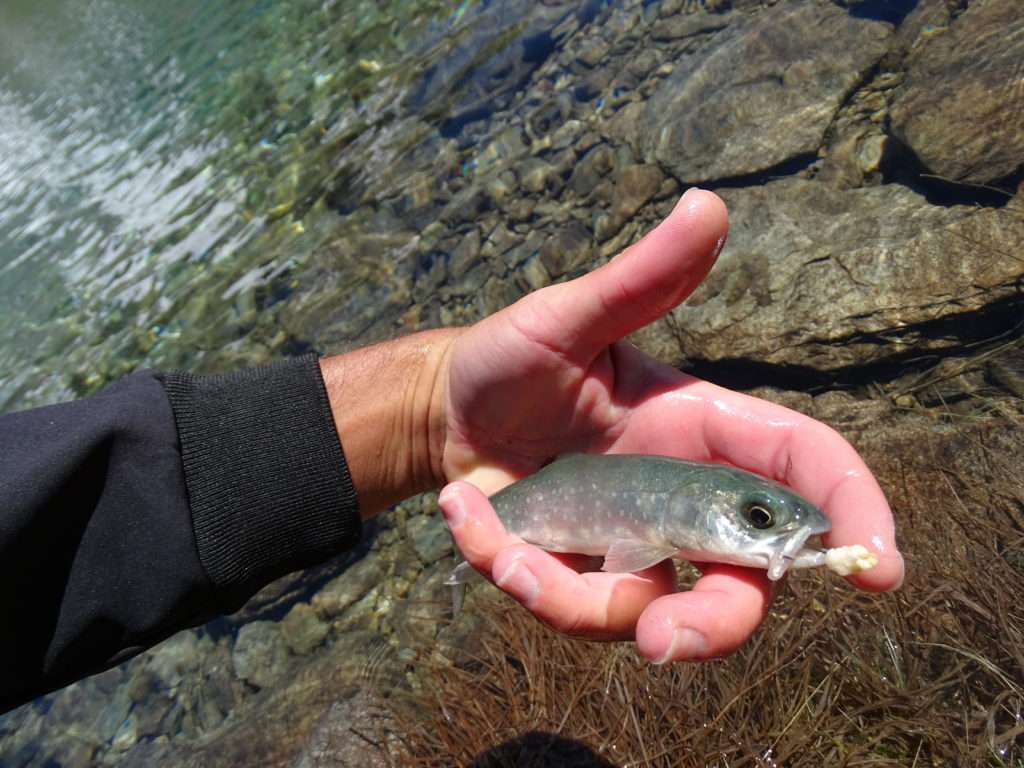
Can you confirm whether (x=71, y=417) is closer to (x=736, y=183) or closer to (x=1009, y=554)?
(x=1009, y=554)

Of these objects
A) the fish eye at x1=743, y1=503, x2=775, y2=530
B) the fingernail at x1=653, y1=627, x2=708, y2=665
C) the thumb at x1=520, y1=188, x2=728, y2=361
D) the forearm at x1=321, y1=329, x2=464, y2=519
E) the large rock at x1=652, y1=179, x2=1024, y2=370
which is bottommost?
the large rock at x1=652, y1=179, x2=1024, y2=370

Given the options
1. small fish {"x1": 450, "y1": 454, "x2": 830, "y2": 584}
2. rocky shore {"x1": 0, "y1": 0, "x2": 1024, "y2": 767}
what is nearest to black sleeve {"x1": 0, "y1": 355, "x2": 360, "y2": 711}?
small fish {"x1": 450, "y1": 454, "x2": 830, "y2": 584}

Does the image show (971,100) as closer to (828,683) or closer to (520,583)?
(828,683)

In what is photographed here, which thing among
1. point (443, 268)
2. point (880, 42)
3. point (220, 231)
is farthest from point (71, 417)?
point (220, 231)

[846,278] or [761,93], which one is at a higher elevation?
[761,93]

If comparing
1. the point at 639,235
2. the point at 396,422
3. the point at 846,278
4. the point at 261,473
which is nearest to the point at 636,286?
the point at 396,422

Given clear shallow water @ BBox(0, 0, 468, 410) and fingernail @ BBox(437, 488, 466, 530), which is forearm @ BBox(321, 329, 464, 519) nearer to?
fingernail @ BBox(437, 488, 466, 530)

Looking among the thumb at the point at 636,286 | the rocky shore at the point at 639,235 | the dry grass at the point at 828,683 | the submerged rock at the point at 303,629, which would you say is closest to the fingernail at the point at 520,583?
the thumb at the point at 636,286
